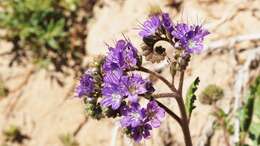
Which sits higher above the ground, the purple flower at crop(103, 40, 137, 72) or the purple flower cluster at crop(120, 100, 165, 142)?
the purple flower at crop(103, 40, 137, 72)

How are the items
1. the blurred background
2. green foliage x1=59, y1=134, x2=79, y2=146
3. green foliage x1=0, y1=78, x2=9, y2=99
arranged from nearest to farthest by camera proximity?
the blurred background < green foliage x1=59, y1=134, x2=79, y2=146 < green foliage x1=0, y1=78, x2=9, y2=99

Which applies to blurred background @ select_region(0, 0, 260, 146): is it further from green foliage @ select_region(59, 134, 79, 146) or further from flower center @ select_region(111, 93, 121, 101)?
flower center @ select_region(111, 93, 121, 101)

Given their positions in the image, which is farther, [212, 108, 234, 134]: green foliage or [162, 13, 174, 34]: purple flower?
[212, 108, 234, 134]: green foliage

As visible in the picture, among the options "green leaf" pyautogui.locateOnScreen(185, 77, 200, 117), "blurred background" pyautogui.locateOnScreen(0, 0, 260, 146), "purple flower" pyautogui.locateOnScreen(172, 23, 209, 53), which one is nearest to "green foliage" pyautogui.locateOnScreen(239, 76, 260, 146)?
"blurred background" pyautogui.locateOnScreen(0, 0, 260, 146)

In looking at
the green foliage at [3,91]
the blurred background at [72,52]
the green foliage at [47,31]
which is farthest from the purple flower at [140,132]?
the green foliage at [3,91]

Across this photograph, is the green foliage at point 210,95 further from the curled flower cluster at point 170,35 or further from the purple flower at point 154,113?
the purple flower at point 154,113

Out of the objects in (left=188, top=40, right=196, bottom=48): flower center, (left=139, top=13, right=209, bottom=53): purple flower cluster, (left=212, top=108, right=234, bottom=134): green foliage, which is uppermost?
(left=139, top=13, right=209, bottom=53): purple flower cluster
